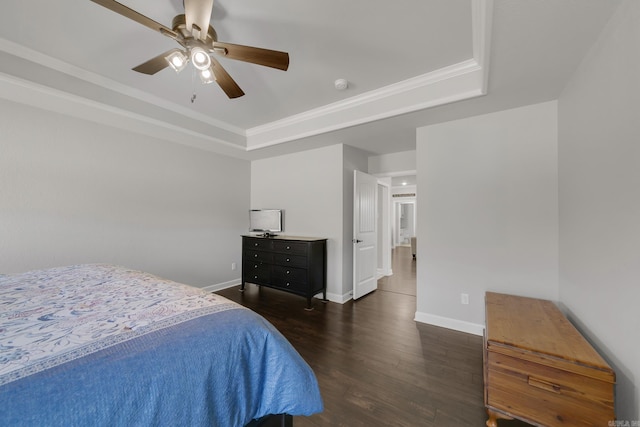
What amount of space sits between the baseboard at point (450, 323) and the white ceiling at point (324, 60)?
2.21m

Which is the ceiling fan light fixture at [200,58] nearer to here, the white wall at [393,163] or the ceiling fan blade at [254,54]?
the ceiling fan blade at [254,54]

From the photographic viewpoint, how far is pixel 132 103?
2.65 meters

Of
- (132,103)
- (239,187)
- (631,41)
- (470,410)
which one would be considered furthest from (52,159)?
(631,41)

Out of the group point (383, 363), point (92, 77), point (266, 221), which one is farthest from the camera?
point (266, 221)

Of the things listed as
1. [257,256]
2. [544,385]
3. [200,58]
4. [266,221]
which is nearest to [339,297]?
[257,256]

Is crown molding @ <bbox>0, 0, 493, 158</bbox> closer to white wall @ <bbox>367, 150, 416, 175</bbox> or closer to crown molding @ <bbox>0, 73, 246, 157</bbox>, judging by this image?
crown molding @ <bbox>0, 73, 246, 157</bbox>

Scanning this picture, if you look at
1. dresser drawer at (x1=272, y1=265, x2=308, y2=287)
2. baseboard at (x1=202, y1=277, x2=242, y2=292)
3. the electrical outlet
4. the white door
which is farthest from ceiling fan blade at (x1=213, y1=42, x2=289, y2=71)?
baseboard at (x1=202, y1=277, x2=242, y2=292)

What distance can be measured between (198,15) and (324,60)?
3.46 feet

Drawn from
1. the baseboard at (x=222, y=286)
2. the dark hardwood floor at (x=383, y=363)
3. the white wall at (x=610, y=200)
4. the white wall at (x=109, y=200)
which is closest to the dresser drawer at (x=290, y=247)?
the dark hardwood floor at (x=383, y=363)

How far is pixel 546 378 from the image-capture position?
1.31 meters

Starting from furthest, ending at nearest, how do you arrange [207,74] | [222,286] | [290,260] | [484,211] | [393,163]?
[222,286], [393,163], [290,260], [484,211], [207,74]

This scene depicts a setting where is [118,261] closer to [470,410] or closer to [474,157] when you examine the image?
[470,410]

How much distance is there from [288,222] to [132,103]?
2513 millimetres

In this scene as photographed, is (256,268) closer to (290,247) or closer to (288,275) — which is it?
(288,275)
